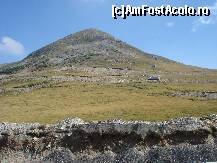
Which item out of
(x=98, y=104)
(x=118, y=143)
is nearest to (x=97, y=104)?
(x=98, y=104)

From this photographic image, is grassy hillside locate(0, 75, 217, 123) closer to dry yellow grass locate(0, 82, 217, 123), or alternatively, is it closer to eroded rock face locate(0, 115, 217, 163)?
dry yellow grass locate(0, 82, 217, 123)

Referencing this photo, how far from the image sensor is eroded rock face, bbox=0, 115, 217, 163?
1767 inches

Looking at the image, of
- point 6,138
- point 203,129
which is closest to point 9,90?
point 6,138

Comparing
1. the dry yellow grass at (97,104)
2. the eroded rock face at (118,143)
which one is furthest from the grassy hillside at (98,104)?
the eroded rock face at (118,143)

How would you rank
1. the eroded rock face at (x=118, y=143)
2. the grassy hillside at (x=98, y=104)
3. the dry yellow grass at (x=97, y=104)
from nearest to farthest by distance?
the eroded rock face at (x=118, y=143) → the dry yellow grass at (x=97, y=104) → the grassy hillside at (x=98, y=104)

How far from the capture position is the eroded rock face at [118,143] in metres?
44.9

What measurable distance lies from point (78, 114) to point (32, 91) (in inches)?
2370

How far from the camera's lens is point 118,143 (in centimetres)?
4781

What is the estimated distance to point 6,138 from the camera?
51.7 metres

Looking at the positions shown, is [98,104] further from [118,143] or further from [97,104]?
[118,143]

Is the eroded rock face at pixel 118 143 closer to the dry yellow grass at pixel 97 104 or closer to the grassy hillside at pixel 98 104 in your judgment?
the grassy hillside at pixel 98 104

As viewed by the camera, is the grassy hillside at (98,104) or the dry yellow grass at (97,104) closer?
the dry yellow grass at (97,104)

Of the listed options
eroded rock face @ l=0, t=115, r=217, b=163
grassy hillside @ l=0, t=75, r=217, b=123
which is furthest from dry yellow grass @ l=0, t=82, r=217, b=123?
eroded rock face @ l=0, t=115, r=217, b=163

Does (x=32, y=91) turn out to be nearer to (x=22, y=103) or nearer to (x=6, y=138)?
(x=22, y=103)
